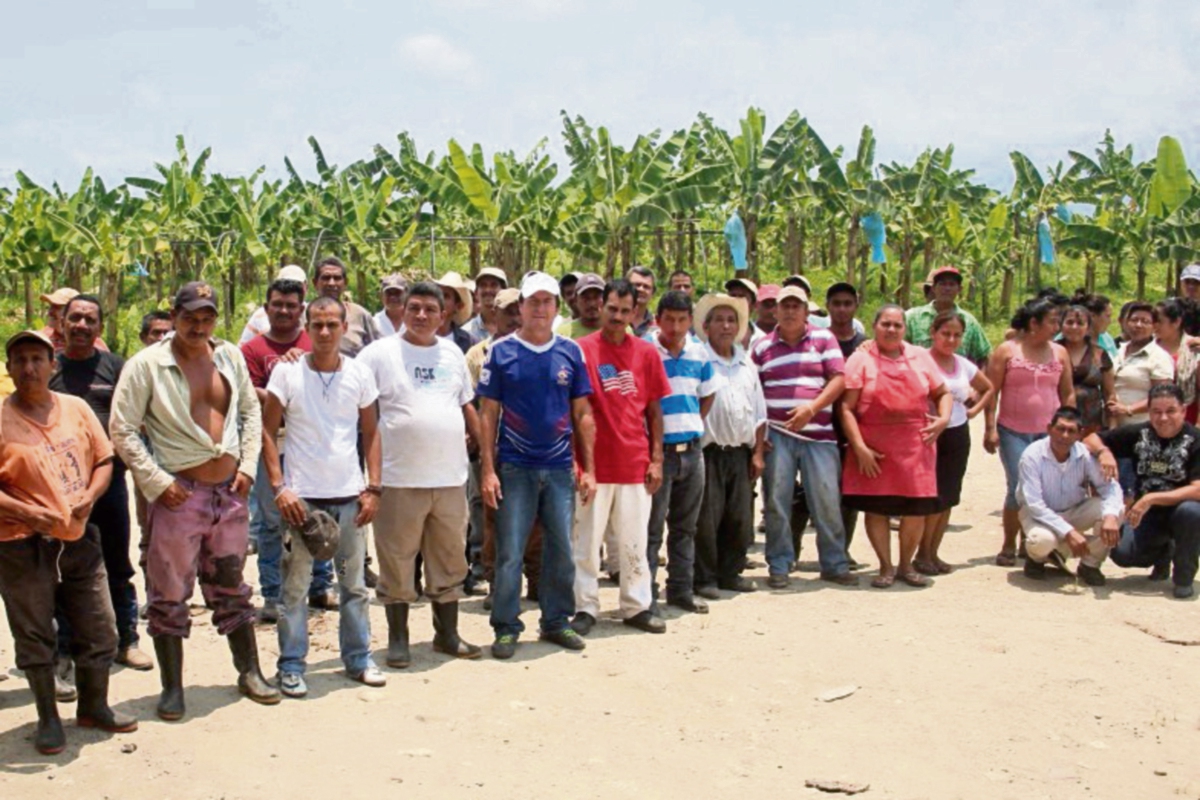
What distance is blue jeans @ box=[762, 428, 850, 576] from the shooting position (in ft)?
25.6

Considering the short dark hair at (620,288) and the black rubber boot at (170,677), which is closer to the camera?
the black rubber boot at (170,677)

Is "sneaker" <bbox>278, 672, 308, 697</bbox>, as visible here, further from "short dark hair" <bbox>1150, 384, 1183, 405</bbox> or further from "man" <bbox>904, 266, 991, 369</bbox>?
"short dark hair" <bbox>1150, 384, 1183, 405</bbox>

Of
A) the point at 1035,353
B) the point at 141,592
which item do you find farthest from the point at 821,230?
the point at 141,592

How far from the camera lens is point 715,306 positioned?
292 inches

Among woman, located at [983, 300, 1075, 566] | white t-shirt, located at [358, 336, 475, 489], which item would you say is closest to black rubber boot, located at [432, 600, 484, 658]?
white t-shirt, located at [358, 336, 475, 489]

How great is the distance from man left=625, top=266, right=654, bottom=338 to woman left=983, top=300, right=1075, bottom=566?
244cm

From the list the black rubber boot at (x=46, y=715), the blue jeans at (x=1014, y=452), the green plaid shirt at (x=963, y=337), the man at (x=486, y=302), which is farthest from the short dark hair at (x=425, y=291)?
the blue jeans at (x=1014, y=452)

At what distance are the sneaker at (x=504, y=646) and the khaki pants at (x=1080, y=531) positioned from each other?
3.56m

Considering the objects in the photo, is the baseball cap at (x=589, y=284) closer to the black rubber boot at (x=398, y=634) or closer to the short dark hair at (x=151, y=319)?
the black rubber boot at (x=398, y=634)

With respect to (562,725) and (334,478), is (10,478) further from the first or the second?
(562,725)

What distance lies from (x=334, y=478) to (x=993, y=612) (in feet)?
13.0

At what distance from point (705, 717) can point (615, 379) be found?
1.92 meters

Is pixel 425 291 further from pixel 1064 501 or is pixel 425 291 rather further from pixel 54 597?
pixel 1064 501

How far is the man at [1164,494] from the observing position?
25.0 feet
